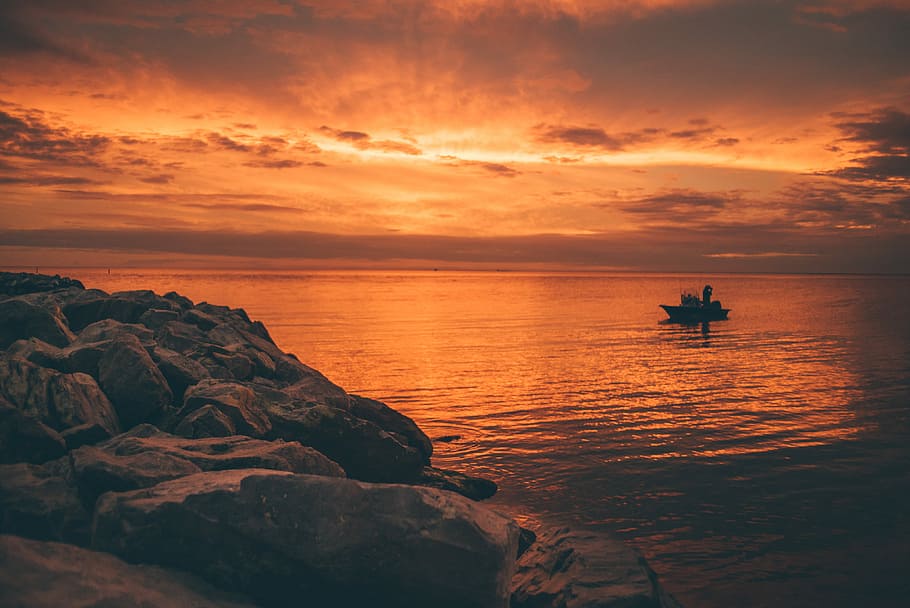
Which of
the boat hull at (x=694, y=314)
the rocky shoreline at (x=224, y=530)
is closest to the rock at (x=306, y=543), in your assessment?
the rocky shoreline at (x=224, y=530)

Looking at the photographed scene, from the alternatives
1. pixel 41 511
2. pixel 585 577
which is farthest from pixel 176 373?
pixel 585 577

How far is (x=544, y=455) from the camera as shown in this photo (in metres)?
16.5

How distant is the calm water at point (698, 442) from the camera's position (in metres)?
10.3

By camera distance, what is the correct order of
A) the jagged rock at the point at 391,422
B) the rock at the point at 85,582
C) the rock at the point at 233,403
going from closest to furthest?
1. the rock at the point at 85,582
2. the rock at the point at 233,403
3. the jagged rock at the point at 391,422

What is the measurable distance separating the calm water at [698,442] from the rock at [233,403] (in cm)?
558

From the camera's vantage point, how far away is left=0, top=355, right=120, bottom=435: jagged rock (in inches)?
365

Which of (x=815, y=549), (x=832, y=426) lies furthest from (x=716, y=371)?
(x=815, y=549)

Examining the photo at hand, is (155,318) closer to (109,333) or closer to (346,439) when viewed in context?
(109,333)

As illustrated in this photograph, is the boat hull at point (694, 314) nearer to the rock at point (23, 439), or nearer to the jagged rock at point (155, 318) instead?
the jagged rock at point (155, 318)

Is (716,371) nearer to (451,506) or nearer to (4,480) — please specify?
(451,506)

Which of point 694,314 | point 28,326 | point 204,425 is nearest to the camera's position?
point 204,425

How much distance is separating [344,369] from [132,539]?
24792mm

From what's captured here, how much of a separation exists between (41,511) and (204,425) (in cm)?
312

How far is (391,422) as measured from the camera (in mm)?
14945
